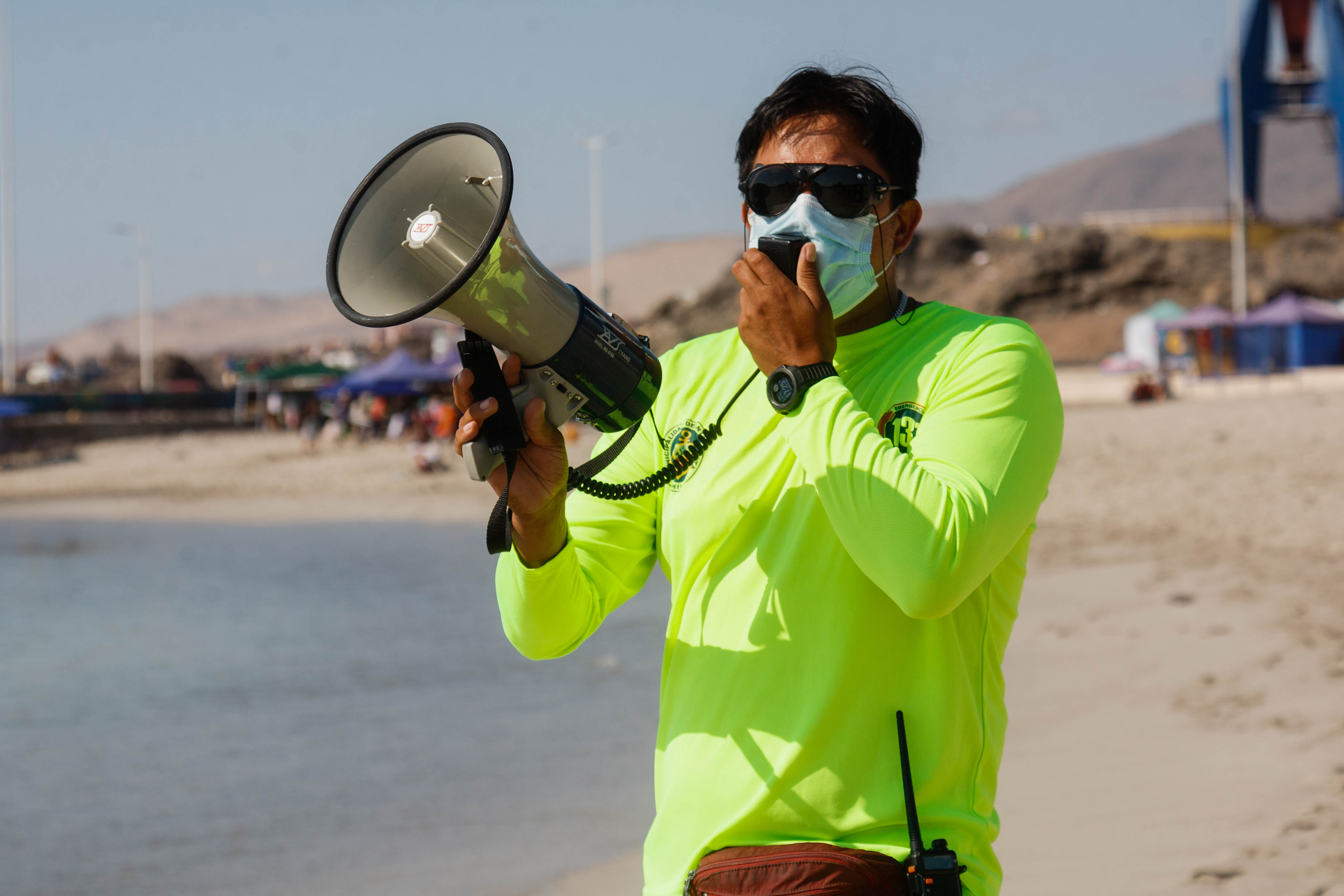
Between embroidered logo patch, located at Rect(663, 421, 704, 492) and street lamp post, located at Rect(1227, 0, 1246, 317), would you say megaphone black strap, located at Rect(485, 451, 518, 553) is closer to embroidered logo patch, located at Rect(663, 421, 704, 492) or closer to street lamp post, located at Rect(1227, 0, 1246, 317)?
embroidered logo patch, located at Rect(663, 421, 704, 492)

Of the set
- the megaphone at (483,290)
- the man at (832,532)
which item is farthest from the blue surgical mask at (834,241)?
the megaphone at (483,290)

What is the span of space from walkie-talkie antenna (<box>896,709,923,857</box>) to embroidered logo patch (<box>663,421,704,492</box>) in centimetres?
42

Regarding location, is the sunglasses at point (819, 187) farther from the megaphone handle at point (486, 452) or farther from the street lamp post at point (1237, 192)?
the street lamp post at point (1237, 192)

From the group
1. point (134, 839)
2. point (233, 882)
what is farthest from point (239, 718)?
point (233, 882)

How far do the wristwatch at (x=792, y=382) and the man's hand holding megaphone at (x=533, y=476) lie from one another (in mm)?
306

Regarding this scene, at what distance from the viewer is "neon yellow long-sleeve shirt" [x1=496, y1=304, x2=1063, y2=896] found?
1.41m

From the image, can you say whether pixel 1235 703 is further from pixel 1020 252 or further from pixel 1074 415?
pixel 1020 252

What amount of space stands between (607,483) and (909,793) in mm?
616

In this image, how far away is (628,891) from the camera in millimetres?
4906

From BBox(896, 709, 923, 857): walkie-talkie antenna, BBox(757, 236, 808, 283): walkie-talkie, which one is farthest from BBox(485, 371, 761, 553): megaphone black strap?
BBox(896, 709, 923, 857): walkie-talkie antenna

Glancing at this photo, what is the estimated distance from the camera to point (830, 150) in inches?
64.6

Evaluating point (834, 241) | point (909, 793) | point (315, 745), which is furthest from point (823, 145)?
point (315, 745)

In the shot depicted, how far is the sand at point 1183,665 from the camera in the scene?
4430 millimetres

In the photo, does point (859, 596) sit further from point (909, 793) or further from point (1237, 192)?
point (1237, 192)
